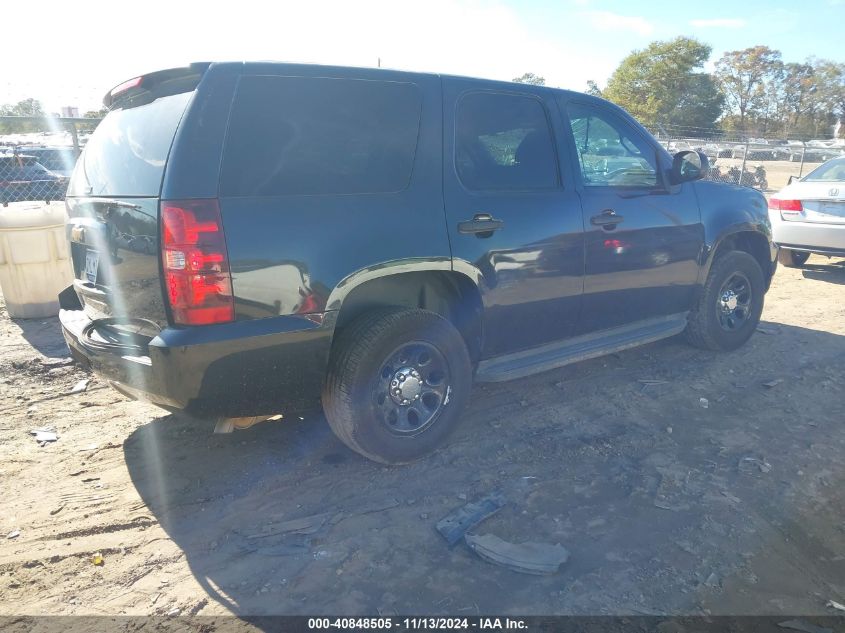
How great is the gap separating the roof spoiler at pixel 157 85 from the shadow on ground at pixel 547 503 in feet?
6.38

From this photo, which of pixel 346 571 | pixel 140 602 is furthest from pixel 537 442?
pixel 140 602

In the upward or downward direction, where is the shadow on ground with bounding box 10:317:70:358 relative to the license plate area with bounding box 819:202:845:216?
downward

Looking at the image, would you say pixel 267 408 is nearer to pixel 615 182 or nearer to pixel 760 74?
pixel 615 182

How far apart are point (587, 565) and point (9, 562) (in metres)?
2.48

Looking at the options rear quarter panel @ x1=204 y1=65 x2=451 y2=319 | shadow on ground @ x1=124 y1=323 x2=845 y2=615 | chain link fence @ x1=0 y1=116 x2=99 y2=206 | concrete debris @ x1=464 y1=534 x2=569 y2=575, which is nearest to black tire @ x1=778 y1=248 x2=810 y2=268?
shadow on ground @ x1=124 y1=323 x2=845 y2=615

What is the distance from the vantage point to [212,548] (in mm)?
2742

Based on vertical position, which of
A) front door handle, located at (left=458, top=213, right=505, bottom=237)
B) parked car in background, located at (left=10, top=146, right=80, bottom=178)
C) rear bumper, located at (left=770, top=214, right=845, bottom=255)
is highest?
parked car in background, located at (left=10, top=146, right=80, bottom=178)

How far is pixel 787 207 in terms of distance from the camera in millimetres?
8281

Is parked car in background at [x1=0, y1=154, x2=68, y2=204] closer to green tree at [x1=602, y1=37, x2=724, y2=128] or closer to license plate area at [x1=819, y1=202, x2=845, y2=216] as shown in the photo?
license plate area at [x1=819, y1=202, x2=845, y2=216]

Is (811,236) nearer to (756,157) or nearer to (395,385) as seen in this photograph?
(395,385)

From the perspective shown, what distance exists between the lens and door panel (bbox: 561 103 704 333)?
13.2ft

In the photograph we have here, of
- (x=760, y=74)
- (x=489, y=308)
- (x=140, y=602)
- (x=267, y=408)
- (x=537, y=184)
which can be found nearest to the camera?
(x=140, y=602)

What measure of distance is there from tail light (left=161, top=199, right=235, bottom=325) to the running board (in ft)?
5.42

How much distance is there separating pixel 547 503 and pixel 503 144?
Answer: 2061 millimetres
